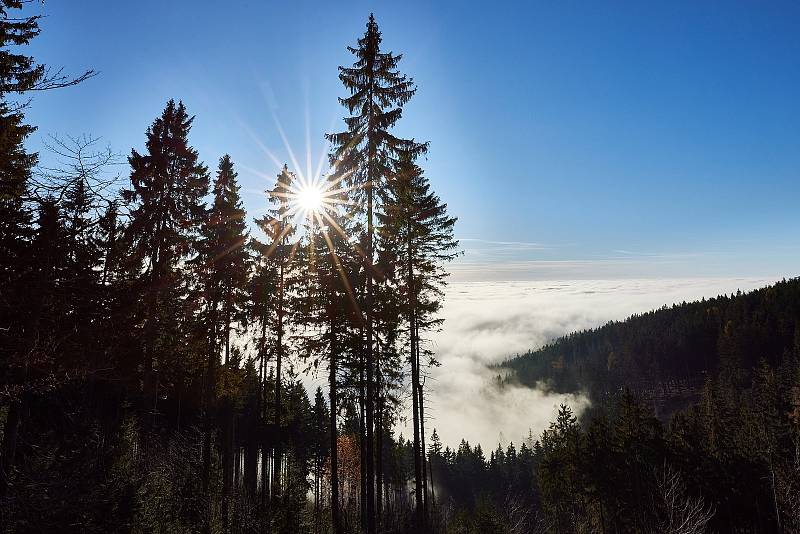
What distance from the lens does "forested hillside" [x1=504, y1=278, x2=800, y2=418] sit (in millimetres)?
119875

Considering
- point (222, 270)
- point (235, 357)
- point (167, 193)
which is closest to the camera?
point (167, 193)

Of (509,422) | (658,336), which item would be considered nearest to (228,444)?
(658,336)

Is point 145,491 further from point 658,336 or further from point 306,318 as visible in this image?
point 658,336

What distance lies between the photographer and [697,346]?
14188 cm

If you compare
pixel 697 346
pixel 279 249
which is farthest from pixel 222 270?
pixel 697 346

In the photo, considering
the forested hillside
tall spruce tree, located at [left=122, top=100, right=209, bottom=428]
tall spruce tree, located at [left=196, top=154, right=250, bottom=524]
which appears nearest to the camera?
tall spruce tree, located at [left=122, top=100, right=209, bottom=428]

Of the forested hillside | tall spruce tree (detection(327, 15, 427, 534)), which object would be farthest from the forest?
the forested hillside

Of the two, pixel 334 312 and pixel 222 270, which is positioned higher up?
pixel 222 270

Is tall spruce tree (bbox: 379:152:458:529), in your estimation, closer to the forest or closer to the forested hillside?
the forest

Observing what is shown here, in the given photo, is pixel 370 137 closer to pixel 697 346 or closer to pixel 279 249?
pixel 279 249

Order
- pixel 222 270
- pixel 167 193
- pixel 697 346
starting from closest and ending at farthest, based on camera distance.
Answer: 1. pixel 167 193
2. pixel 222 270
3. pixel 697 346

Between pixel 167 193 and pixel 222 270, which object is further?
pixel 222 270

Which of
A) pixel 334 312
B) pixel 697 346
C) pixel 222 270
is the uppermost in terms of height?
pixel 222 270

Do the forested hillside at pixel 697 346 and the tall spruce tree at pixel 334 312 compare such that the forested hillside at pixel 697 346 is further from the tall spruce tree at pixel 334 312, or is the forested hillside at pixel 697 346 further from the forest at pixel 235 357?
the tall spruce tree at pixel 334 312
